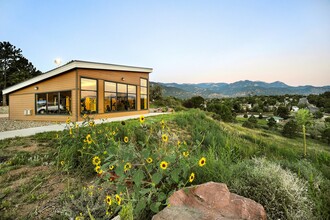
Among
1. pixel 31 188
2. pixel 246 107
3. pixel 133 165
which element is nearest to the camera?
pixel 133 165

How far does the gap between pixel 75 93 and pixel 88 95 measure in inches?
38.6

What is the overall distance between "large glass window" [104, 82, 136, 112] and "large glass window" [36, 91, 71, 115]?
265 centimetres

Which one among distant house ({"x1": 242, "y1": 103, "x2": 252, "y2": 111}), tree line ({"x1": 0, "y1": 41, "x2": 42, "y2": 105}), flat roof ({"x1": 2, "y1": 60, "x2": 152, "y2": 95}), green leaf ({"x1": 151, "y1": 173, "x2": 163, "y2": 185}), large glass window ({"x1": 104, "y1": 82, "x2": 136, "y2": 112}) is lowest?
distant house ({"x1": 242, "y1": 103, "x2": 252, "y2": 111})

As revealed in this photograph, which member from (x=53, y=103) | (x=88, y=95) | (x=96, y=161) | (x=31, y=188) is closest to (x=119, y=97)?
(x=88, y=95)

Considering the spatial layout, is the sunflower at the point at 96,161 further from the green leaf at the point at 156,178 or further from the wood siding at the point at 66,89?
the wood siding at the point at 66,89

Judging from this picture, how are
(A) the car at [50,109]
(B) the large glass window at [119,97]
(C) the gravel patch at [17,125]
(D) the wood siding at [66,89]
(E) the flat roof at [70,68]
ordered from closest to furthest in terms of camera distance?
(C) the gravel patch at [17,125] < (E) the flat roof at [70,68] < (D) the wood siding at [66,89] < (A) the car at [50,109] < (B) the large glass window at [119,97]

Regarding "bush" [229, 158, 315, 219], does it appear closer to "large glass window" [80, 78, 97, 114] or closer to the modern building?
the modern building

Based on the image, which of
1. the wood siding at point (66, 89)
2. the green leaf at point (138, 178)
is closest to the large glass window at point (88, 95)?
the wood siding at point (66, 89)

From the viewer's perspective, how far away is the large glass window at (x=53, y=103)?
12.1 metres

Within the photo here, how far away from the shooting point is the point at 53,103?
12.6m

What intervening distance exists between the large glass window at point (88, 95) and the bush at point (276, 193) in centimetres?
1140

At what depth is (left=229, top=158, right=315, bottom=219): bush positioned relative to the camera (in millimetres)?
1418

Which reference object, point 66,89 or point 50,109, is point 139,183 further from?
point 50,109

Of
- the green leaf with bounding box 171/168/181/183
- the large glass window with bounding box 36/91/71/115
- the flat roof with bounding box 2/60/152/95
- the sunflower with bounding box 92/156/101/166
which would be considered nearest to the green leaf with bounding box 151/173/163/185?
the green leaf with bounding box 171/168/181/183
